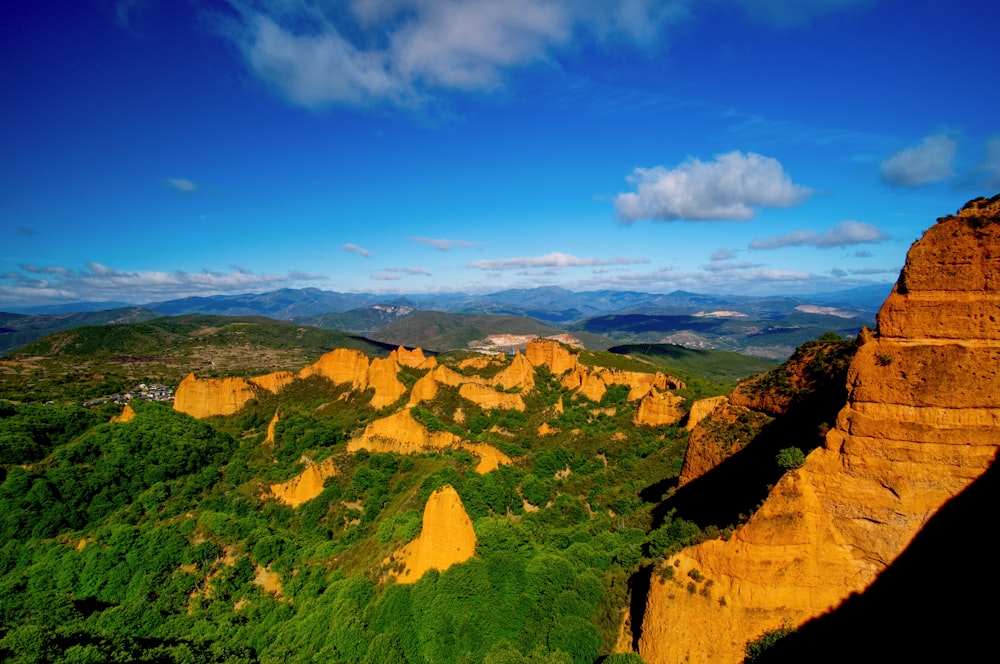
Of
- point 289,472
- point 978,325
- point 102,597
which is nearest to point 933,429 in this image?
point 978,325

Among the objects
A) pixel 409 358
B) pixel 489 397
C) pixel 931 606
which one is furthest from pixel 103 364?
pixel 931 606

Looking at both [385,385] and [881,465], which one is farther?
[385,385]

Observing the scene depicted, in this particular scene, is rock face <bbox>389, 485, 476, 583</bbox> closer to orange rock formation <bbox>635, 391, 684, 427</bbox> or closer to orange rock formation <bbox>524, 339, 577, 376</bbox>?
orange rock formation <bbox>635, 391, 684, 427</bbox>

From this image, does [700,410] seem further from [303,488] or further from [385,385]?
[385,385]

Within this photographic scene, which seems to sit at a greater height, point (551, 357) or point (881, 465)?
point (881, 465)

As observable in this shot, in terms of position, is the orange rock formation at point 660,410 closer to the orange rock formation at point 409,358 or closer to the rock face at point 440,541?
the rock face at point 440,541

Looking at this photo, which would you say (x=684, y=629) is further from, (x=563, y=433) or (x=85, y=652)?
(x=563, y=433)
